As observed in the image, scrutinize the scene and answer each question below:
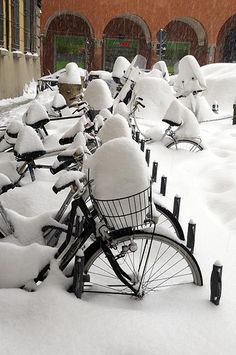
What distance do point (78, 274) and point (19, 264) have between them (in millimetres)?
368

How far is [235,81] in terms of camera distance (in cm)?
1380

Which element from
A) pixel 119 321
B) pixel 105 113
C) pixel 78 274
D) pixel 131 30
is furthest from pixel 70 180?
pixel 131 30

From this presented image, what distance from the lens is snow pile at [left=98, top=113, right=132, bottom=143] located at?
3844 mm

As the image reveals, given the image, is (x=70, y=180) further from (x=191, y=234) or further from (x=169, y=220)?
(x=191, y=234)

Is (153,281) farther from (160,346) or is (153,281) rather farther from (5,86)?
(5,86)

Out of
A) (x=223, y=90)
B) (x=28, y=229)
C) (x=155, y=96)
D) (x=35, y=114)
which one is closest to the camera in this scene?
(x=28, y=229)

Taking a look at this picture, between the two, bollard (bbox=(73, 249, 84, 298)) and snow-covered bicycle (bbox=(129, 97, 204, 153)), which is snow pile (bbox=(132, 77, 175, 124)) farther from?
bollard (bbox=(73, 249, 84, 298))

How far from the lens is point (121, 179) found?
237 centimetres

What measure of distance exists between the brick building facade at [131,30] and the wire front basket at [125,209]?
2459cm

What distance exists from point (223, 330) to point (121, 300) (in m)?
0.61

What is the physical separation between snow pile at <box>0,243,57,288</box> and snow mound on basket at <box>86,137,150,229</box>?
20.2 inches

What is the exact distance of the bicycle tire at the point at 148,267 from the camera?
2.62 m

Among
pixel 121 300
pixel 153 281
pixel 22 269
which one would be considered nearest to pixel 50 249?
pixel 22 269

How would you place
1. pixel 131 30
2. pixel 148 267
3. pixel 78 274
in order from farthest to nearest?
1. pixel 131 30
2. pixel 148 267
3. pixel 78 274
